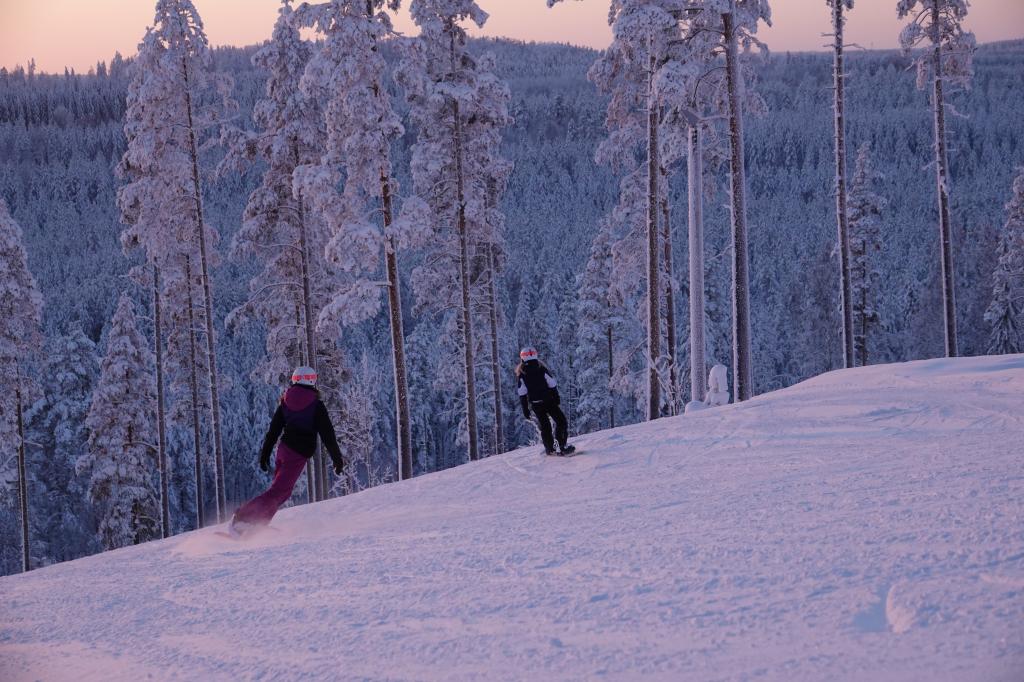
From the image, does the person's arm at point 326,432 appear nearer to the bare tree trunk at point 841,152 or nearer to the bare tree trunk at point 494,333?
the bare tree trunk at point 494,333

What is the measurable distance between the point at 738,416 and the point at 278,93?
17.4 metres

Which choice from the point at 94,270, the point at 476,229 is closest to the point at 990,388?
the point at 476,229

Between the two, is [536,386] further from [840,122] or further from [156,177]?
[156,177]

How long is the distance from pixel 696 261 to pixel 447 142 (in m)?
8.49

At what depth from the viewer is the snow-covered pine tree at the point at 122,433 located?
32812 mm

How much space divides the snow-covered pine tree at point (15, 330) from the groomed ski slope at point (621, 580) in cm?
2038

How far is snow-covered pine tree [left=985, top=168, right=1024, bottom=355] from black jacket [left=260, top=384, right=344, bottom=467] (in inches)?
1451

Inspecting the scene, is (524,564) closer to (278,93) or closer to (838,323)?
(278,93)

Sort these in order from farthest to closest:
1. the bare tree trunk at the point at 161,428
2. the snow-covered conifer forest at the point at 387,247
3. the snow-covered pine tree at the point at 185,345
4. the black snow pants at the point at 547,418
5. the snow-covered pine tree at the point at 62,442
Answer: the snow-covered pine tree at the point at 62,442 < the bare tree trunk at the point at 161,428 < the snow-covered pine tree at the point at 185,345 < the snow-covered conifer forest at the point at 387,247 < the black snow pants at the point at 547,418

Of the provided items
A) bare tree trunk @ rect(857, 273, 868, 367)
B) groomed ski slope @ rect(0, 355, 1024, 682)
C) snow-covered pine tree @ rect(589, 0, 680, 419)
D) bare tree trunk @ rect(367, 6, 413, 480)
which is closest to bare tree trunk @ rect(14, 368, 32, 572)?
bare tree trunk @ rect(367, 6, 413, 480)

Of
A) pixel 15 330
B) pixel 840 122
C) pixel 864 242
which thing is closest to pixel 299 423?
pixel 840 122

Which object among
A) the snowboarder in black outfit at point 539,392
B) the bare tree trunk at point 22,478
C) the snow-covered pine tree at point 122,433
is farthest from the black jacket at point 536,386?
the snow-covered pine tree at point 122,433

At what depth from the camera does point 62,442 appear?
4478 cm

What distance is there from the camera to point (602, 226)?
39844mm
